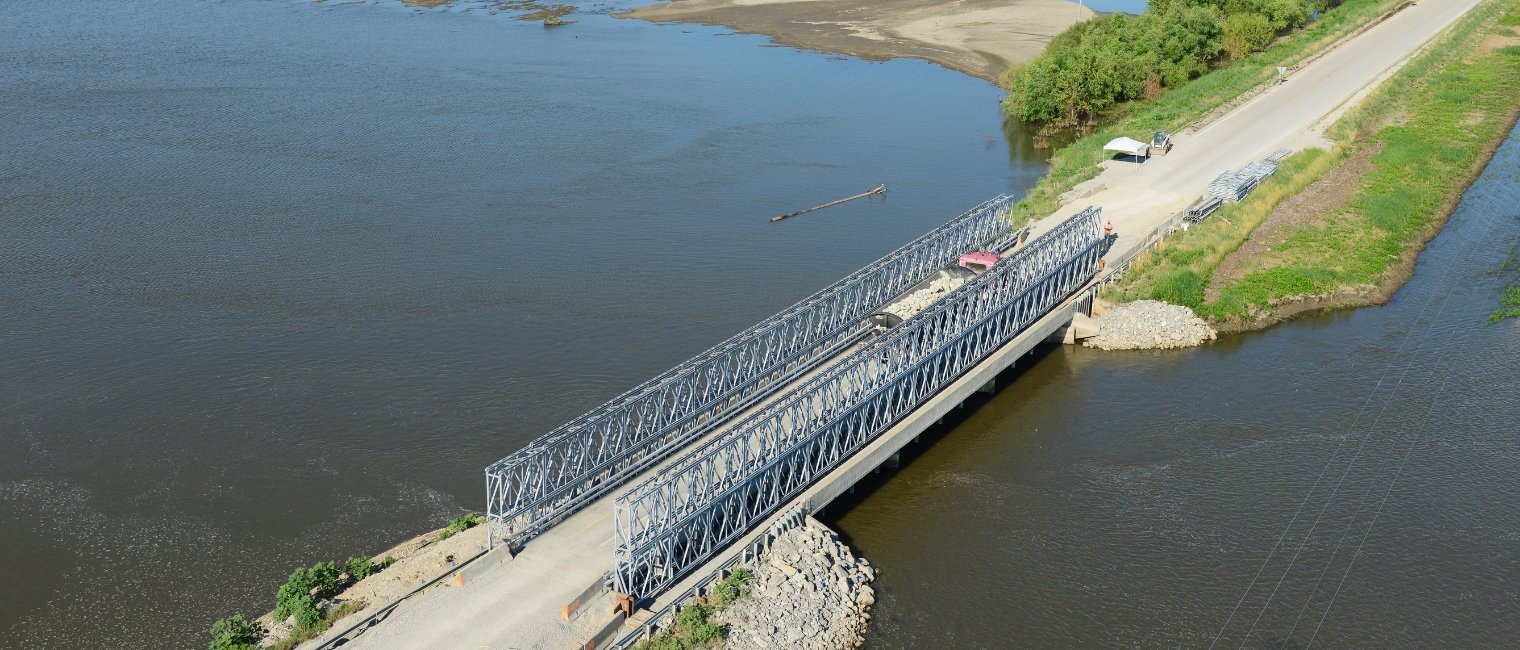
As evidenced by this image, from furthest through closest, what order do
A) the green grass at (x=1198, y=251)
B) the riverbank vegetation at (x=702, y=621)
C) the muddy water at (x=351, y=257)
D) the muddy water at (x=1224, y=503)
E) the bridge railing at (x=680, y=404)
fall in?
the green grass at (x=1198, y=251) → the muddy water at (x=351, y=257) → the bridge railing at (x=680, y=404) → the muddy water at (x=1224, y=503) → the riverbank vegetation at (x=702, y=621)

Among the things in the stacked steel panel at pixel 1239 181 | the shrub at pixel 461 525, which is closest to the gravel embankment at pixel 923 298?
the shrub at pixel 461 525

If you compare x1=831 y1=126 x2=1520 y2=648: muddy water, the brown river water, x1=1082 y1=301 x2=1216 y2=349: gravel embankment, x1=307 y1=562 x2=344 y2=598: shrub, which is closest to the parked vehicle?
the brown river water

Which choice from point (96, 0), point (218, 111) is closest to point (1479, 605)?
point (218, 111)

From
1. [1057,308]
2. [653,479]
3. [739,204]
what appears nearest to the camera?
[653,479]

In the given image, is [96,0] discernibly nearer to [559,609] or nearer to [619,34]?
[619,34]

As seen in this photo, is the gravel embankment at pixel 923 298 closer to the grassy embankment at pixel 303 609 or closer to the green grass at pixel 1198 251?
the green grass at pixel 1198 251

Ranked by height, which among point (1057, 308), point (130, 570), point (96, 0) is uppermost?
point (96, 0)

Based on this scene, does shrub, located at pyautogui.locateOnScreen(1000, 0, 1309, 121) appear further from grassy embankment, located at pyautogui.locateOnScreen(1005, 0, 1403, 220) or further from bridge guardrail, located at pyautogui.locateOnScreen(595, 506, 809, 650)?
bridge guardrail, located at pyautogui.locateOnScreen(595, 506, 809, 650)
